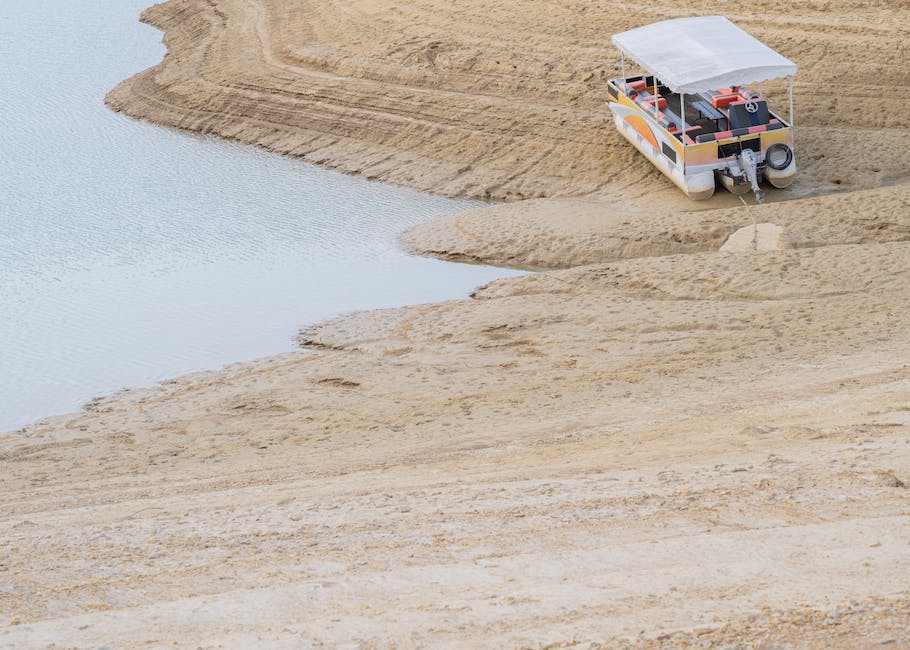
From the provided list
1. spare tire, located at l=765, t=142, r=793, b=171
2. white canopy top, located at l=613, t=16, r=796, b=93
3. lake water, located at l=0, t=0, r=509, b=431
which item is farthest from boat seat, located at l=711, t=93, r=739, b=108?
lake water, located at l=0, t=0, r=509, b=431

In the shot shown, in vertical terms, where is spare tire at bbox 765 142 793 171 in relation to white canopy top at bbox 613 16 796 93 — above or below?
below

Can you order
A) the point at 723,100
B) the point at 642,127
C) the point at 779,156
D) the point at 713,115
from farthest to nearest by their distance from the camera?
the point at 642,127, the point at 723,100, the point at 713,115, the point at 779,156

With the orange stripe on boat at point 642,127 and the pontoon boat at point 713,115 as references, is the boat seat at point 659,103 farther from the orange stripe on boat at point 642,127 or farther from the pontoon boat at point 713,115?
the orange stripe on boat at point 642,127

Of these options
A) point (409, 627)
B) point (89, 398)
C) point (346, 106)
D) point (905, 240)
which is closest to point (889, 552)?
point (409, 627)

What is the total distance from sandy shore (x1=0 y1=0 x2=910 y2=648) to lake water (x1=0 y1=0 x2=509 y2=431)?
768 mm

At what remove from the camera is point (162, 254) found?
53.5 ft

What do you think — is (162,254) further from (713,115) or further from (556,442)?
(556,442)

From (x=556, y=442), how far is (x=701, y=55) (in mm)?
8628

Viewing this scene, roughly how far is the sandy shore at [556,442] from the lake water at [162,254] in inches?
30.2

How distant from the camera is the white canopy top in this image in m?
15.0

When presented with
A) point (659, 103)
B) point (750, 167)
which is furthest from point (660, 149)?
point (750, 167)

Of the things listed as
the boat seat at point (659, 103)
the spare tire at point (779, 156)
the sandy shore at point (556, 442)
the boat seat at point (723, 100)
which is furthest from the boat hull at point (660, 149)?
the boat seat at point (723, 100)

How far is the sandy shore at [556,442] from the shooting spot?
6164 mm

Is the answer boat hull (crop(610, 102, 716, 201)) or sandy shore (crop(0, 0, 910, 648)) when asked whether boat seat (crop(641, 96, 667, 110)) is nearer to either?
boat hull (crop(610, 102, 716, 201))
